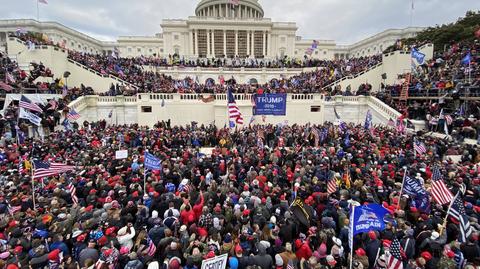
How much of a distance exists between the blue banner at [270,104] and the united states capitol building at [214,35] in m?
44.0

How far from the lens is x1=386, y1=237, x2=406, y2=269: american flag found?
4.83m

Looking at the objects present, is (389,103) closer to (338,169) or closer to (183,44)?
(338,169)

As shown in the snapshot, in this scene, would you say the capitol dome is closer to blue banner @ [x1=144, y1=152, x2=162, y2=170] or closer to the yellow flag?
blue banner @ [x1=144, y1=152, x2=162, y2=170]

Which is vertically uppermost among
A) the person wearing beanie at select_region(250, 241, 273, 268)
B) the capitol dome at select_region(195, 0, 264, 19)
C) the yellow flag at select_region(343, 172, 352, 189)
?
the capitol dome at select_region(195, 0, 264, 19)

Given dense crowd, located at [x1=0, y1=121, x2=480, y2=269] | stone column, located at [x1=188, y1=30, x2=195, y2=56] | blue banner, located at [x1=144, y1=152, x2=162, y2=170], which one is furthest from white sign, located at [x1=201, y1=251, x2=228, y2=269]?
stone column, located at [x1=188, y1=30, x2=195, y2=56]

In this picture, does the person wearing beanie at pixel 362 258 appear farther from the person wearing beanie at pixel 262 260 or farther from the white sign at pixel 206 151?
the white sign at pixel 206 151

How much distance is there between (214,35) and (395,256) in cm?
6998

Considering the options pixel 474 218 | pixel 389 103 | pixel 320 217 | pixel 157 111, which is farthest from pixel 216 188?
pixel 389 103

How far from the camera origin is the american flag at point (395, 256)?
15.9ft

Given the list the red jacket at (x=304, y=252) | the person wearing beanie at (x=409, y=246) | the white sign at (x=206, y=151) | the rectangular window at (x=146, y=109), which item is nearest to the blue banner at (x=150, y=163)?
the red jacket at (x=304, y=252)

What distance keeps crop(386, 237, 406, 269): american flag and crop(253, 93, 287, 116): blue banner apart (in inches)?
516

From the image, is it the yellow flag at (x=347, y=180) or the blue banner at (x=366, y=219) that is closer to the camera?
the blue banner at (x=366, y=219)

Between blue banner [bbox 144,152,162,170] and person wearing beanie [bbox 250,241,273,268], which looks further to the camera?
blue banner [bbox 144,152,162,170]

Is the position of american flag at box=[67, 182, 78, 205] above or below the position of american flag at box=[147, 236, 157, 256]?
above
